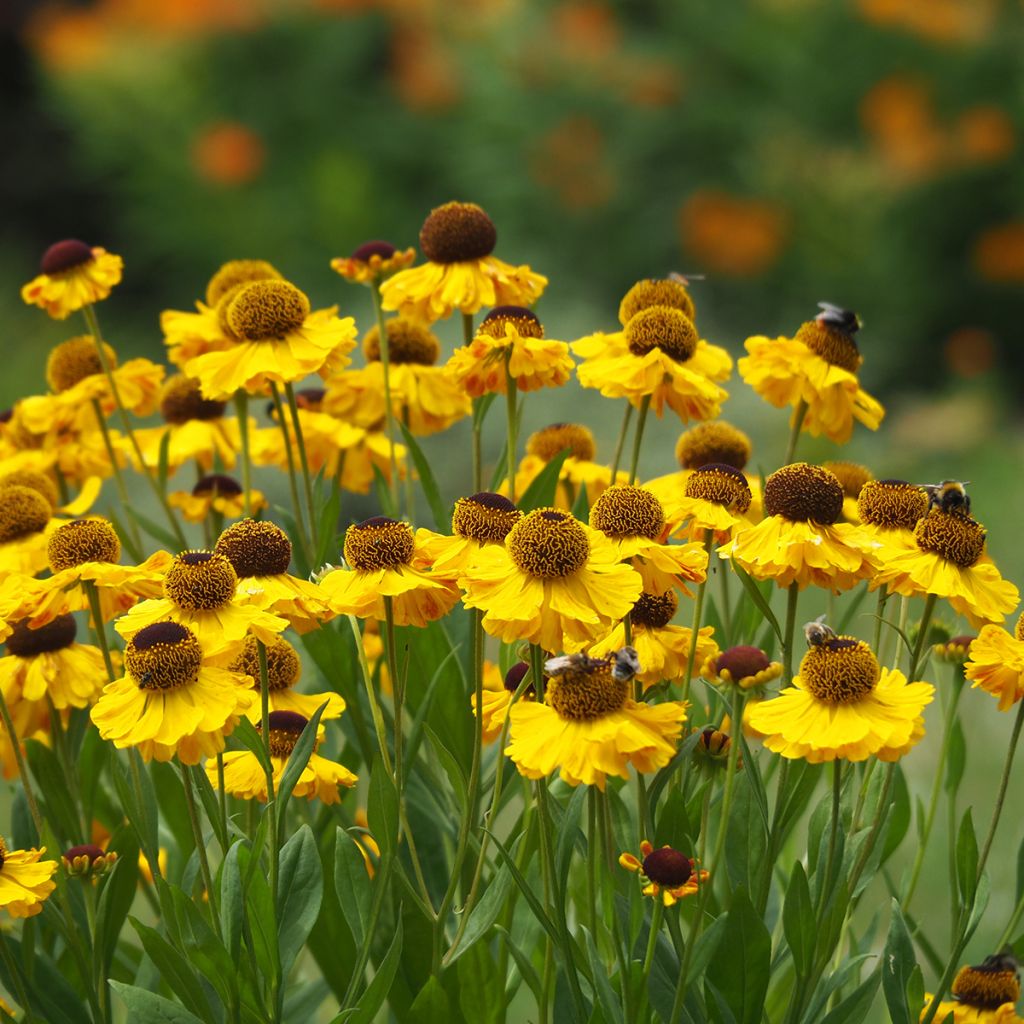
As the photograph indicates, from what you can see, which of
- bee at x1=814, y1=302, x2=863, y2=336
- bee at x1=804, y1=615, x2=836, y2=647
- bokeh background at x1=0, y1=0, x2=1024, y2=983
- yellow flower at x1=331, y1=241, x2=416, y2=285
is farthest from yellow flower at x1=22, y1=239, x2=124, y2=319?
bokeh background at x1=0, y1=0, x2=1024, y2=983

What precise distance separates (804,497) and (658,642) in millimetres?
159

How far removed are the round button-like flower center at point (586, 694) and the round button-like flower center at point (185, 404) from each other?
736 millimetres

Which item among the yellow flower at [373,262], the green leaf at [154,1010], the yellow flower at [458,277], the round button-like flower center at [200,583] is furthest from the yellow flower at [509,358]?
the green leaf at [154,1010]

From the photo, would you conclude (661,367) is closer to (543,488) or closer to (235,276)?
(543,488)

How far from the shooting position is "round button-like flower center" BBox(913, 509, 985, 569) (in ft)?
3.48

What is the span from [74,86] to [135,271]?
2.97 feet

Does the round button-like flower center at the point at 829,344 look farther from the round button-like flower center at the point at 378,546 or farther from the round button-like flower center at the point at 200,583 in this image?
the round button-like flower center at the point at 200,583

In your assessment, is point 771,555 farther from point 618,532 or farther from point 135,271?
point 135,271

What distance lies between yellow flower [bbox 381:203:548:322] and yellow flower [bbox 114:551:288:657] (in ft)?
1.43

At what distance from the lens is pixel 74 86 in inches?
250

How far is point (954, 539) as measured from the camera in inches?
41.8

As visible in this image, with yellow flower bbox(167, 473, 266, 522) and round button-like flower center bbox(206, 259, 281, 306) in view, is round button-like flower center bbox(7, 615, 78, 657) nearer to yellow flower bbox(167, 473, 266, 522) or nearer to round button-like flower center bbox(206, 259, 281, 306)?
yellow flower bbox(167, 473, 266, 522)

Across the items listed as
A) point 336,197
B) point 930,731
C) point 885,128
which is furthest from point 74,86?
point 930,731

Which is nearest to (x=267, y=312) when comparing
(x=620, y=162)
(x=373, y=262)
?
(x=373, y=262)
